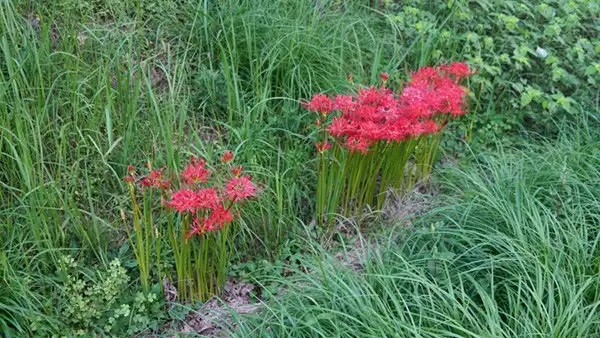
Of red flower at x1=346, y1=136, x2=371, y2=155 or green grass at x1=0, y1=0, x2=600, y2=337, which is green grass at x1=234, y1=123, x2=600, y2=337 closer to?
green grass at x1=0, y1=0, x2=600, y2=337

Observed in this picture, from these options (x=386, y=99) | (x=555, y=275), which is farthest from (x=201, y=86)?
(x=555, y=275)

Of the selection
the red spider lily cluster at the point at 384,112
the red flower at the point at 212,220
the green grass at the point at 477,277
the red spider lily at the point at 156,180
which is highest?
the red spider lily cluster at the point at 384,112

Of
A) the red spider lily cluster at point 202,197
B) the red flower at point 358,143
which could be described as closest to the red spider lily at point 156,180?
the red spider lily cluster at point 202,197

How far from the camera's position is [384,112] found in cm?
280

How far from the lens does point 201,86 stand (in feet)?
11.4

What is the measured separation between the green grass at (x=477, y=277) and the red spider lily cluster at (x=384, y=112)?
392mm

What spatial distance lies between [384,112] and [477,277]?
0.84m

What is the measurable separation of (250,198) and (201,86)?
2.88 ft

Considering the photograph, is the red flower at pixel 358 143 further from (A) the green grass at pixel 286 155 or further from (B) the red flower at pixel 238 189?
(B) the red flower at pixel 238 189

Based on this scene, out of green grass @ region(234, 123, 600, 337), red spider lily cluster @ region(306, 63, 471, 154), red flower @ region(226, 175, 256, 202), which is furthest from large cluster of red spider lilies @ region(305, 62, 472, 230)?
red flower @ region(226, 175, 256, 202)

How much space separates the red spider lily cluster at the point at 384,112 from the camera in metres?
2.72

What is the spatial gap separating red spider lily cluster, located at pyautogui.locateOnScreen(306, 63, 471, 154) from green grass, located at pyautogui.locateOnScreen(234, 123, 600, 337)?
39 cm

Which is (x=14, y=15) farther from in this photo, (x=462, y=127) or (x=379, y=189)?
(x=462, y=127)

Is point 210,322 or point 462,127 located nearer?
point 210,322
